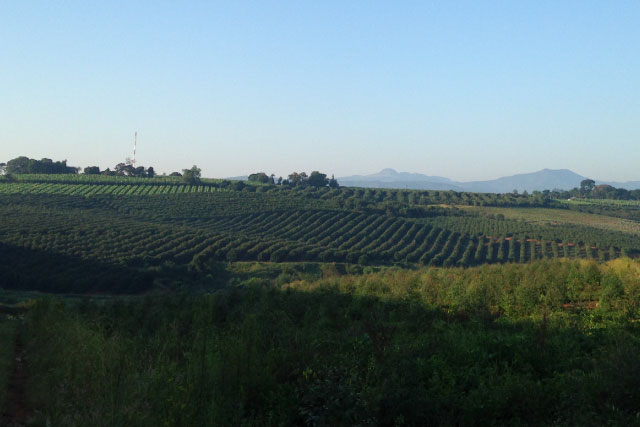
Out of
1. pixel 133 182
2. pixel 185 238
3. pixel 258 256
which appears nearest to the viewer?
pixel 258 256

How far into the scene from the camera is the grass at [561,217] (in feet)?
263

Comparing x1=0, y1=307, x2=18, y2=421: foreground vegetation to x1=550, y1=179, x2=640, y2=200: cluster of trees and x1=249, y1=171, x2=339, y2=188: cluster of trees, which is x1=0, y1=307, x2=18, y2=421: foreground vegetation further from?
x1=550, y1=179, x2=640, y2=200: cluster of trees

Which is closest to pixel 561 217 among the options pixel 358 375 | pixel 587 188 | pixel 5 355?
pixel 587 188

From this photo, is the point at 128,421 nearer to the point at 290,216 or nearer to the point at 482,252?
the point at 482,252

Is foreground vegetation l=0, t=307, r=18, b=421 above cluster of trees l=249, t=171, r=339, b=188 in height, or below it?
below

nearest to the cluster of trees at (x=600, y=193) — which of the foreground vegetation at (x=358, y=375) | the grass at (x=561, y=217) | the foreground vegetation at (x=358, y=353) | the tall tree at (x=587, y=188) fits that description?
the tall tree at (x=587, y=188)

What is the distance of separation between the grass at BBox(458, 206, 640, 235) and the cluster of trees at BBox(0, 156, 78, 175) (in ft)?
375

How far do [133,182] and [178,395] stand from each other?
384ft

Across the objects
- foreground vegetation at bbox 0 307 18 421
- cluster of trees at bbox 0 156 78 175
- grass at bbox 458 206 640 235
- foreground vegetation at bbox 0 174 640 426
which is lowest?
foreground vegetation at bbox 0 307 18 421

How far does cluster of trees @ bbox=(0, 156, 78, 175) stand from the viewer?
437 feet

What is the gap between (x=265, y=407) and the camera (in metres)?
6.45

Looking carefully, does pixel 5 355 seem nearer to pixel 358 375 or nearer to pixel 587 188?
pixel 358 375

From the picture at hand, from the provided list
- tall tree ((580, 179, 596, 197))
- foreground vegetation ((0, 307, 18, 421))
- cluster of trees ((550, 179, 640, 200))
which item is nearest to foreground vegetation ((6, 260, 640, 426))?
foreground vegetation ((0, 307, 18, 421))

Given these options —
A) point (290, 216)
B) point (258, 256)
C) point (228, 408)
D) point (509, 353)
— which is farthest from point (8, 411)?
point (290, 216)
